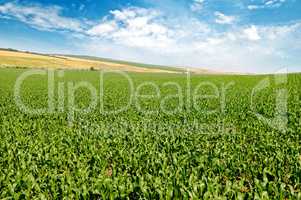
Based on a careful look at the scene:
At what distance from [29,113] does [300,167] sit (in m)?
15.8

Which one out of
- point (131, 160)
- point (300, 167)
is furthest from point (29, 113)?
Result: point (300, 167)

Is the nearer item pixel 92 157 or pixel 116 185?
pixel 116 185

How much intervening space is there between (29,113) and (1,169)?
37.7 ft

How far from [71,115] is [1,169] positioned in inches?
417

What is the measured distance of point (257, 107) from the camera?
2169 centimetres

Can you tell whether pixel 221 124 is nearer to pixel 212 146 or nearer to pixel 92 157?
pixel 212 146

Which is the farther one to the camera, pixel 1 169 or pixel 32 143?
pixel 32 143

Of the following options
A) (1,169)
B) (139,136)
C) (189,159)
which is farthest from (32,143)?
(189,159)

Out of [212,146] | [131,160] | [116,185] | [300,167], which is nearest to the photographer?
[116,185]

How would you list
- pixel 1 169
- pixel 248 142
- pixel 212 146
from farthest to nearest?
pixel 248 142 < pixel 212 146 < pixel 1 169

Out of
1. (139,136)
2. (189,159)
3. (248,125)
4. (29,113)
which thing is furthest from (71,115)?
(189,159)

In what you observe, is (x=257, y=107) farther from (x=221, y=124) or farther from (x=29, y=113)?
(x=29, y=113)

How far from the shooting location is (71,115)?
20141 mm

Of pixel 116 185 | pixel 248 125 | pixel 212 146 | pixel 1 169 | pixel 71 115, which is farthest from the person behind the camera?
pixel 71 115
